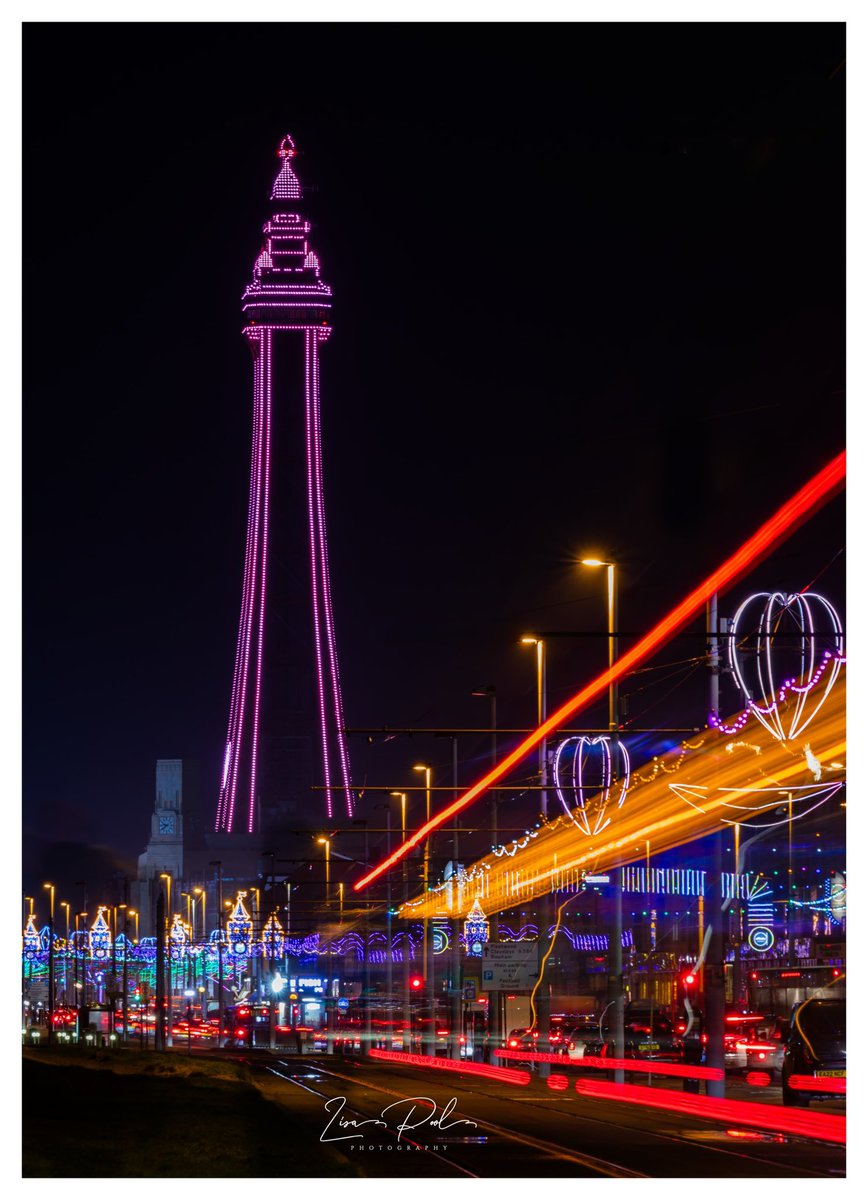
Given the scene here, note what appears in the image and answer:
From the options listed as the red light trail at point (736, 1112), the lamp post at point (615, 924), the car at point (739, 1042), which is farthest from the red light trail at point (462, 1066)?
the red light trail at point (736, 1112)

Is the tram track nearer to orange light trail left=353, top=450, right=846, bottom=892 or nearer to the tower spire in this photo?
orange light trail left=353, top=450, right=846, bottom=892

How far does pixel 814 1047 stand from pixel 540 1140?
14.5 metres

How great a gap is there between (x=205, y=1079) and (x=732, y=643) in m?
24.7

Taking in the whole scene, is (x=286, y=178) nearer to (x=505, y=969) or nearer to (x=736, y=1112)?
(x=736, y=1112)

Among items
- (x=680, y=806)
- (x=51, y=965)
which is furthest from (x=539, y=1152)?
(x=51, y=965)

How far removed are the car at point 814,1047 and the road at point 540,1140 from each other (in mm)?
968

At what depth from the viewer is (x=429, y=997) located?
82875 millimetres

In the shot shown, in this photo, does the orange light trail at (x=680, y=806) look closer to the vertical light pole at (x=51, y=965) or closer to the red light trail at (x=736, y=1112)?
the red light trail at (x=736, y=1112)

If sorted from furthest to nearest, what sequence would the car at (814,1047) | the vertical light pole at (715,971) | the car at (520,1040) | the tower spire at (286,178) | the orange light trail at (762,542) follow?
the car at (520,1040) → the car at (814,1047) → the vertical light pole at (715,971) → the tower spire at (286,178) → the orange light trail at (762,542)

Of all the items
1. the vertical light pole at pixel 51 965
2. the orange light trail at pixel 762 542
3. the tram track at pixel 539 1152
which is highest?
the orange light trail at pixel 762 542

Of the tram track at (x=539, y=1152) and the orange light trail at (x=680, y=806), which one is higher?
the orange light trail at (x=680, y=806)

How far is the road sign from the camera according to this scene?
62.9 meters

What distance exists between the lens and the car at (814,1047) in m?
40.7

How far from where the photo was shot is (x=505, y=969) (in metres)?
63.1
